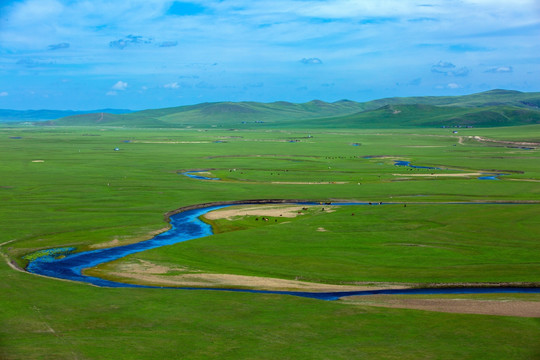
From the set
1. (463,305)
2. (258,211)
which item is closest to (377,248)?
(463,305)

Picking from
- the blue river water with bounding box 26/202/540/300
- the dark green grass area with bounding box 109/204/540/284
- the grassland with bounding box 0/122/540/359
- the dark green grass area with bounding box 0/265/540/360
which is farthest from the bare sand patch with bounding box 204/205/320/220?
the dark green grass area with bounding box 0/265/540/360

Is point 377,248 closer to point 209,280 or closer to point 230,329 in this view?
point 209,280

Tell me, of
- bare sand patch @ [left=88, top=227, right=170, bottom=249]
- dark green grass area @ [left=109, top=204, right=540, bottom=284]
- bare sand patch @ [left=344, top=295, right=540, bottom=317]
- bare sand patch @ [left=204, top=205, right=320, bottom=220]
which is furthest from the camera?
bare sand patch @ [left=204, top=205, right=320, bottom=220]

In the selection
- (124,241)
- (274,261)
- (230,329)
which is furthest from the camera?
(124,241)

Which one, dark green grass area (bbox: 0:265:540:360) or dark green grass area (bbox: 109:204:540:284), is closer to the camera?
dark green grass area (bbox: 0:265:540:360)

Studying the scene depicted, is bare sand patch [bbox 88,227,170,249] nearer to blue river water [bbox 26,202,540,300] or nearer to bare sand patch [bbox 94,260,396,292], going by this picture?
blue river water [bbox 26,202,540,300]

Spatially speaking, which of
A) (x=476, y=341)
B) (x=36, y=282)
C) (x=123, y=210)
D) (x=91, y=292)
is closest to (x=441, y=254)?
(x=476, y=341)

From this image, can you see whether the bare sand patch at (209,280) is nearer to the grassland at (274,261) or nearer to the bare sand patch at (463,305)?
the grassland at (274,261)

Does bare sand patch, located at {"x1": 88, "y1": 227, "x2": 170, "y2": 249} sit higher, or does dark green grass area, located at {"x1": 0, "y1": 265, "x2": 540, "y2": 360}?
bare sand patch, located at {"x1": 88, "y1": 227, "x2": 170, "y2": 249}
